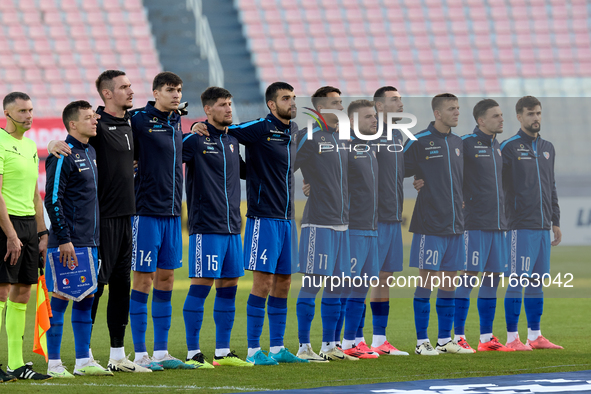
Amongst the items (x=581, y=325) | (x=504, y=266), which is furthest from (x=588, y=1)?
(x=504, y=266)

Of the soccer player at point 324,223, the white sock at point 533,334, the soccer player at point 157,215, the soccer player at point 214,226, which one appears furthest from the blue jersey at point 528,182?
the soccer player at point 157,215

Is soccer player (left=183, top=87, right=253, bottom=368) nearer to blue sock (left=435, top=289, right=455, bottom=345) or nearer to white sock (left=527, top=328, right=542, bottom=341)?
blue sock (left=435, top=289, right=455, bottom=345)

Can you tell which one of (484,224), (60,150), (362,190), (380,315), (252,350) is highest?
(60,150)

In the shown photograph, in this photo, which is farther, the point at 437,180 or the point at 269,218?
the point at 437,180

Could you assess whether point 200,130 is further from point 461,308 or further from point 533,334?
point 533,334

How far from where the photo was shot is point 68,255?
5652 mm

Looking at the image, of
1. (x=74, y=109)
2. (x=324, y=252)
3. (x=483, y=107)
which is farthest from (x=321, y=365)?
(x=483, y=107)

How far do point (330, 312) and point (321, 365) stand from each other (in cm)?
58

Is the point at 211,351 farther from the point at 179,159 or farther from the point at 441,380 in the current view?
the point at 441,380

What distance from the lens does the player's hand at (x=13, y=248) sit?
18.3ft

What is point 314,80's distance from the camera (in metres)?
20.0

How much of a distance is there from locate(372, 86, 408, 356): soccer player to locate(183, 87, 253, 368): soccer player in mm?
1387

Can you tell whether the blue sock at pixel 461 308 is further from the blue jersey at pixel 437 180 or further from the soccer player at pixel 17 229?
the soccer player at pixel 17 229

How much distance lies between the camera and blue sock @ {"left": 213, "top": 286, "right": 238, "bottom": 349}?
646cm
